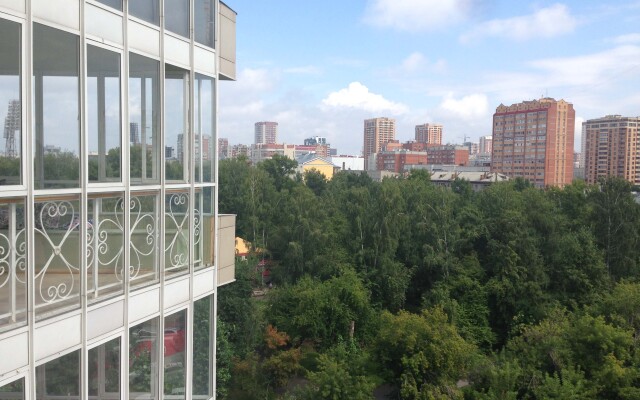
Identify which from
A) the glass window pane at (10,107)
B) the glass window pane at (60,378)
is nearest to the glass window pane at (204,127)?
the glass window pane at (10,107)

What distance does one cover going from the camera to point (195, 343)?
18.1ft

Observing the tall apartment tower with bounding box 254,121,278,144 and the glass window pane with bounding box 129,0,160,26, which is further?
Result: the tall apartment tower with bounding box 254,121,278,144

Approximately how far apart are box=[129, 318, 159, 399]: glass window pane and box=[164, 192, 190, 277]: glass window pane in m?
0.53

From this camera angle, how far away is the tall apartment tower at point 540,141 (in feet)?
235

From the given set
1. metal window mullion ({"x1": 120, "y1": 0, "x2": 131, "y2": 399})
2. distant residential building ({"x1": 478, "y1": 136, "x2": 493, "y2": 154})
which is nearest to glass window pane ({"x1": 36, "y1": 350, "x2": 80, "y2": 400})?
metal window mullion ({"x1": 120, "y1": 0, "x2": 131, "y2": 399})

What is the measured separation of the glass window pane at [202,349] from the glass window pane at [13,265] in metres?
1.97

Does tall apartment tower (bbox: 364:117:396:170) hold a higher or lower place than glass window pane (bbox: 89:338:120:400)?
higher

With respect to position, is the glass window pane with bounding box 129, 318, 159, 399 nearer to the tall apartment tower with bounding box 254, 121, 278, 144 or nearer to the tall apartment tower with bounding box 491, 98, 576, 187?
the tall apartment tower with bounding box 491, 98, 576, 187

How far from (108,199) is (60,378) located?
1301 millimetres

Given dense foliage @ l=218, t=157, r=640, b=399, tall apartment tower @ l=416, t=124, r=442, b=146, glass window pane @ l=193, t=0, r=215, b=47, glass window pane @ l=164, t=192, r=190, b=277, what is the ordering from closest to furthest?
glass window pane @ l=164, t=192, r=190, b=277
glass window pane @ l=193, t=0, r=215, b=47
dense foliage @ l=218, t=157, r=640, b=399
tall apartment tower @ l=416, t=124, r=442, b=146

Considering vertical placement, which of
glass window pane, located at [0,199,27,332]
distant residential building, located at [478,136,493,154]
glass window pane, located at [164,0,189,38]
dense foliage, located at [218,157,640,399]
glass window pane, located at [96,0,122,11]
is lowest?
dense foliage, located at [218,157,640,399]

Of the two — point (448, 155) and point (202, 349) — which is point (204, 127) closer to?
point (202, 349)

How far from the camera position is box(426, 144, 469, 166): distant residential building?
107562mm

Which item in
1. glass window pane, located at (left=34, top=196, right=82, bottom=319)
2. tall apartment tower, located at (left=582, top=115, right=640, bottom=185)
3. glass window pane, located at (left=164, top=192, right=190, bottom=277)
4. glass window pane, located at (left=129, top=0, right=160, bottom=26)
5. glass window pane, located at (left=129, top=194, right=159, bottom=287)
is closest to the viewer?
glass window pane, located at (left=34, top=196, right=82, bottom=319)
